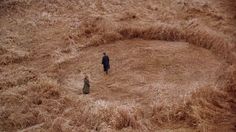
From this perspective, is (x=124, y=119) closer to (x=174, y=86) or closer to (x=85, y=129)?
(x=85, y=129)

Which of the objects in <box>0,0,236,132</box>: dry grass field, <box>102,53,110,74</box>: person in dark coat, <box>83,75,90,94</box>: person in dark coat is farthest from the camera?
<box>102,53,110,74</box>: person in dark coat

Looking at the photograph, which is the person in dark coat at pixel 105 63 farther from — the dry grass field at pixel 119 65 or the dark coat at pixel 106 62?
the dry grass field at pixel 119 65

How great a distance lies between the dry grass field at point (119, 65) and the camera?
13375 millimetres

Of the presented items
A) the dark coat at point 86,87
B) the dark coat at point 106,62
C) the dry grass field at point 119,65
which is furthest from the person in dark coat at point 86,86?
the dark coat at point 106,62

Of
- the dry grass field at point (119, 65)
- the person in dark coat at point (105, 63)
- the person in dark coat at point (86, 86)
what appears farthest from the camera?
the person in dark coat at point (105, 63)

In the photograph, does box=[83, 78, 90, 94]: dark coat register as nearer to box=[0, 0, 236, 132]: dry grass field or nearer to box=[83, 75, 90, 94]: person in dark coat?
box=[83, 75, 90, 94]: person in dark coat

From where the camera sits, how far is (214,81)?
48.5 feet

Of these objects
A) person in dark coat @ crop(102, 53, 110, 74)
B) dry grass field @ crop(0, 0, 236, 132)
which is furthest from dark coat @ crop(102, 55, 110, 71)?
dry grass field @ crop(0, 0, 236, 132)

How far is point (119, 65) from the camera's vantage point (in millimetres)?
16344

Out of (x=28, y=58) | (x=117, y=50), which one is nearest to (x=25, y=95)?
(x=28, y=58)

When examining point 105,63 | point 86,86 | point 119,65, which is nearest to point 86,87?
point 86,86

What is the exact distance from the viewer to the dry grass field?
1338 centimetres

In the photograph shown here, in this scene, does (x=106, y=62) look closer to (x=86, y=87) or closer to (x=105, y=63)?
(x=105, y=63)

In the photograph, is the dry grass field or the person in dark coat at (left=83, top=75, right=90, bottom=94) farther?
the person in dark coat at (left=83, top=75, right=90, bottom=94)
